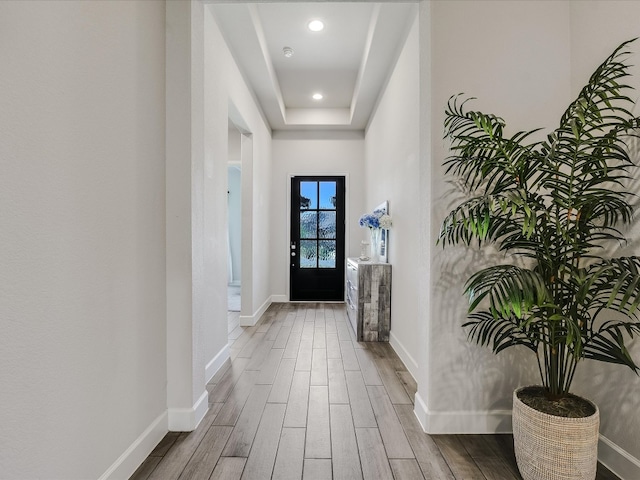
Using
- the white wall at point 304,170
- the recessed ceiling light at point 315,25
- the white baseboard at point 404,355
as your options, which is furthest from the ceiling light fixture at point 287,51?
the white baseboard at point 404,355

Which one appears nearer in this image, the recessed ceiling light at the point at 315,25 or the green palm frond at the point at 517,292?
the green palm frond at the point at 517,292

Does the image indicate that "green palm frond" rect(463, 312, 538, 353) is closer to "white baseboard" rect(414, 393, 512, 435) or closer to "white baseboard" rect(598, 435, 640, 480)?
"white baseboard" rect(414, 393, 512, 435)

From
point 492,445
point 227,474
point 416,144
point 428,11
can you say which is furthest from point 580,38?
point 227,474

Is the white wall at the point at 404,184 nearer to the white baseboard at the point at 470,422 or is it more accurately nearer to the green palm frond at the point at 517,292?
the white baseboard at the point at 470,422

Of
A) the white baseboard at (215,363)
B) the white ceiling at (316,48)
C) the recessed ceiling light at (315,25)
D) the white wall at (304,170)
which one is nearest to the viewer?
the white baseboard at (215,363)

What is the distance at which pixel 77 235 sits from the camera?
117 cm

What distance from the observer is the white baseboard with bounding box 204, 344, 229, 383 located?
2.44 meters

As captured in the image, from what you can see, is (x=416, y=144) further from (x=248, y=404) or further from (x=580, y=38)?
(x=248, y=404)

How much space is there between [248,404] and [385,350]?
1.55 meters

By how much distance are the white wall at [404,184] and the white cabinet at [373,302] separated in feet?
0.35

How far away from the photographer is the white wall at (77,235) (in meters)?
0.95

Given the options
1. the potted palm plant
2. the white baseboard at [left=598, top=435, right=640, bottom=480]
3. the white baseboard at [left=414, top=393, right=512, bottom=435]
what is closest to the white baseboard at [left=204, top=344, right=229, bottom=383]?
the white baseboard at [left=414, top=393, right=512, bottom=435]

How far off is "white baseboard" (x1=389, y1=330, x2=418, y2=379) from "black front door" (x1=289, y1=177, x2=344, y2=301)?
2097 mm

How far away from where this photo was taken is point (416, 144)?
253cm
